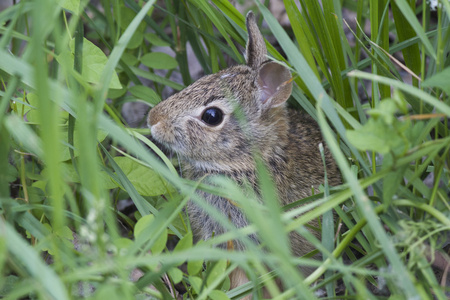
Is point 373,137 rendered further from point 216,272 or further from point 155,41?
point 155,41

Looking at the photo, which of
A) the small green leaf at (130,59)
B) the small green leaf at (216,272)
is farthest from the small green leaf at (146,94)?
the small green leaf at (216,272)

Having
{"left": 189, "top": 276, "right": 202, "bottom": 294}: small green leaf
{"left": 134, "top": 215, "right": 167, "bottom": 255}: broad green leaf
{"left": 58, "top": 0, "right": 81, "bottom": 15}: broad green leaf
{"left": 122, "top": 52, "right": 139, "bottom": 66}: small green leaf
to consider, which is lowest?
{"left": 189, "top": 276, "right": 202, "bottom": 294}: small green leaf

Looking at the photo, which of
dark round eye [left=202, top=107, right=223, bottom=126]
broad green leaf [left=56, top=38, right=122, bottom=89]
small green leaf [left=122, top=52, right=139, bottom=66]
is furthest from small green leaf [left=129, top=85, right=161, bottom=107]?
broad green leaf [left=56, top=38, right=122, bottom=89]

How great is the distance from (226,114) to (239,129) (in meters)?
0.13

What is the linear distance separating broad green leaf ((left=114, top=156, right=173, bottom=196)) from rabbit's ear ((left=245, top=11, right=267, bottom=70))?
937 mm

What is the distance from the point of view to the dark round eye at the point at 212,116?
3287mm

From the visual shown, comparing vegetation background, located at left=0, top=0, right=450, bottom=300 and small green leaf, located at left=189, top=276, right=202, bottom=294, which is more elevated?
vegetation background, located at left=0, top=0, right=450, bottom=300

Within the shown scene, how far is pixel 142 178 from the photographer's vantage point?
10.4 ft

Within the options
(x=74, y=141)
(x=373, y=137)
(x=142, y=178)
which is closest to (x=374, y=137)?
(x=373, y=137)

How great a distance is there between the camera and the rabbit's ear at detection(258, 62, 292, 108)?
3242 mm

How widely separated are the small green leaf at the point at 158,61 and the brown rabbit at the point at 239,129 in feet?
1.90

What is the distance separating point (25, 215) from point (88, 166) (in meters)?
0.84

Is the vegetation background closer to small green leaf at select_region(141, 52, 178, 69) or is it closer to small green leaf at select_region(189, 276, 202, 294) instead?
small green leaf at select_region(189, 276, 202, 294)

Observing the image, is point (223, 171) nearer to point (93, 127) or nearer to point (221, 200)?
point (221, 200)
